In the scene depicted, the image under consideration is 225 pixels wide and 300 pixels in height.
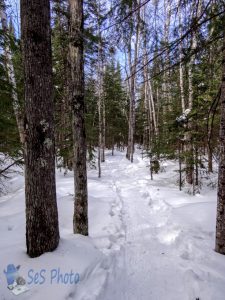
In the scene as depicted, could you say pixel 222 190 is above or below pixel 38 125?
below

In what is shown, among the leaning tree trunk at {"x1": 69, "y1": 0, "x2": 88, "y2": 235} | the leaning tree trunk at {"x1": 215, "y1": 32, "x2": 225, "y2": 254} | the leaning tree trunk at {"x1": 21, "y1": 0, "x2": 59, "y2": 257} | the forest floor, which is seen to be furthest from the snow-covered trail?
the leaning tree trunk at {"x1": 21, "y1": 0, "x2": 59, "y2": 257}

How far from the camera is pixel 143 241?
15.4 feet

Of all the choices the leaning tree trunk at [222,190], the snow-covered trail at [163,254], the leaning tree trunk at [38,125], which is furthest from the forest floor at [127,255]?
the leaning tree trunk at [38,125]

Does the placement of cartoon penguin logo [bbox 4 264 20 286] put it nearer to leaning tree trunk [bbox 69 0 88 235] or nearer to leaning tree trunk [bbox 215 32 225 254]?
leaning tree trunk [bbox 69 0 88 235]

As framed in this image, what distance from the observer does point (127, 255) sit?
4051 millimetres

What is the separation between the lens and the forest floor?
9.35 ft

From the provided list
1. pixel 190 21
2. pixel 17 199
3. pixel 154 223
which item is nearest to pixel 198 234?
pixel 154 223

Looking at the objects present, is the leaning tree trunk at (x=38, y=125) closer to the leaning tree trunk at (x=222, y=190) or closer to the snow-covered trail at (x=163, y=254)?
the snow-covered trail at (x=163, y=254)

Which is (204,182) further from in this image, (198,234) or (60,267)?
(60,267)

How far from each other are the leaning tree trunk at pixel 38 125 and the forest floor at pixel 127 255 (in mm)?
442

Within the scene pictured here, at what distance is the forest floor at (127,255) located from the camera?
2850mm

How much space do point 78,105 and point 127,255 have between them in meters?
2.80

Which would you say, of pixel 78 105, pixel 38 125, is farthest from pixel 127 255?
pixel 78 105

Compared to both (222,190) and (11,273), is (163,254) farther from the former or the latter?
(11,273)
